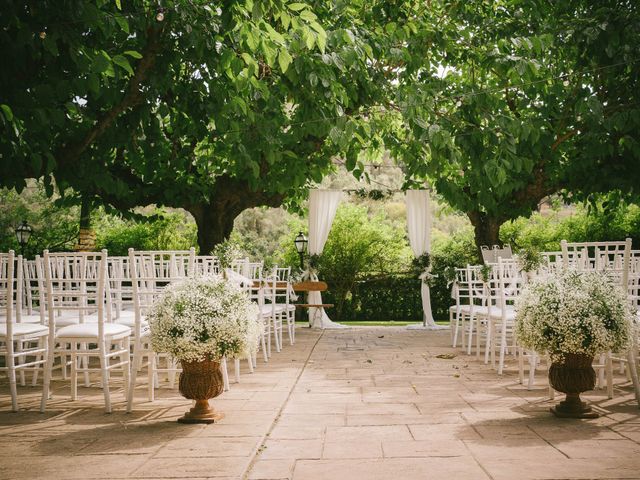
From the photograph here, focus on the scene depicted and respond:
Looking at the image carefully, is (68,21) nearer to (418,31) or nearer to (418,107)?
(418,107)

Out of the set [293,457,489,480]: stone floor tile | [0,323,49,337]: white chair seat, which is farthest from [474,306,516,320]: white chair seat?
[0,323,49,337]: white chair seat

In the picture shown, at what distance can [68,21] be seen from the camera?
11.7ft

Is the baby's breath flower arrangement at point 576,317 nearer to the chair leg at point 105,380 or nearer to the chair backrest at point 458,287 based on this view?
the chair leg at point 105,380

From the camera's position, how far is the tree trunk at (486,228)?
10.8 m

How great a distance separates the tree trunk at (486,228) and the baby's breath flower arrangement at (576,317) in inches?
274

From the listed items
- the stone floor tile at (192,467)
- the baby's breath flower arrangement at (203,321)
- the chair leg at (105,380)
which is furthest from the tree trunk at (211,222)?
the stone floor tile at (192,467)

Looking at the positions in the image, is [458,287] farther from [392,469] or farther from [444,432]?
[392,469]

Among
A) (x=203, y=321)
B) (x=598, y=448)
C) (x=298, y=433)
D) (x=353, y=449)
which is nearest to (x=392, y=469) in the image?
(x=353, y=449)

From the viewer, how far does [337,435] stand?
11.2ft

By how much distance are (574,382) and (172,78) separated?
3.74m

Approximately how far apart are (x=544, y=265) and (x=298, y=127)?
2862 mm

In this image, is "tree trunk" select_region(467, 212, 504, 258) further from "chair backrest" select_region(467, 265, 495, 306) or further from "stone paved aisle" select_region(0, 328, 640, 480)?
"stone paved aisle" select_region(0, 328, 640, 480)

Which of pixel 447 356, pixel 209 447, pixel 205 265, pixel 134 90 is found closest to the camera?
pixel 209 447

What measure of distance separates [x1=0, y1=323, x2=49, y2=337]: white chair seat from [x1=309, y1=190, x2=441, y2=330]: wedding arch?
6.49 metres
